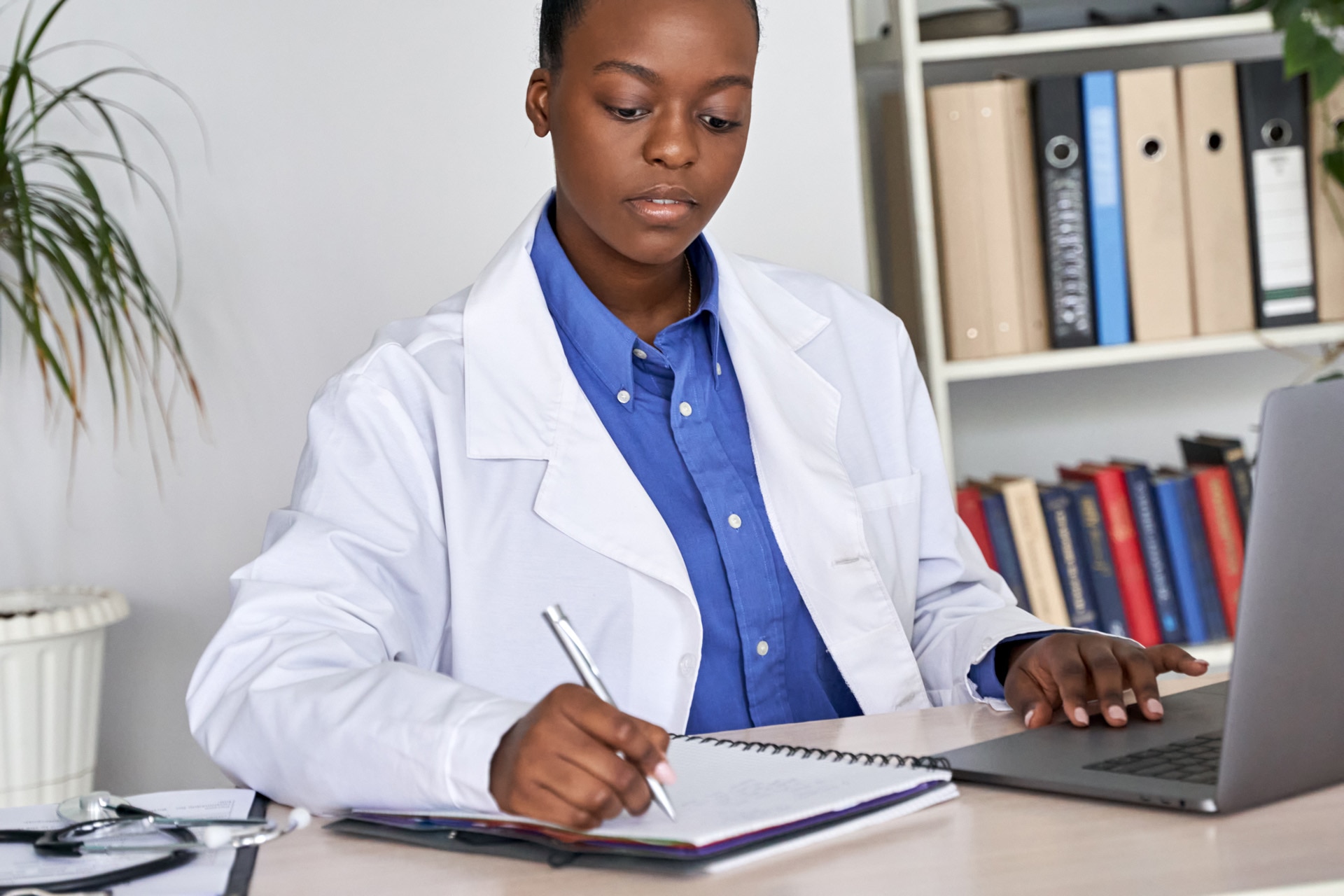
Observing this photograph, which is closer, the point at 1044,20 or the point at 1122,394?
the point at 1044,20

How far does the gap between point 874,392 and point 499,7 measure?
885 mm

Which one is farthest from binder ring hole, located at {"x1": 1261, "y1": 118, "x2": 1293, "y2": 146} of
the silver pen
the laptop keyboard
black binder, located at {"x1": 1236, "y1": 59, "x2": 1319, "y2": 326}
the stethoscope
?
the stethoscope

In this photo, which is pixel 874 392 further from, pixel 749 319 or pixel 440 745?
pixel 440 745

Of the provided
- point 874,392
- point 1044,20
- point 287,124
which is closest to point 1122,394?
point 1044,20

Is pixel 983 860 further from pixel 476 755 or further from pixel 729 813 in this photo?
pixel 476 755

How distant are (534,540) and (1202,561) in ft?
4.03

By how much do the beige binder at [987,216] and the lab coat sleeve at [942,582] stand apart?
0.53m

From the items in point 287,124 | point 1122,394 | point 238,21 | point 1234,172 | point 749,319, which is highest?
point 238,21

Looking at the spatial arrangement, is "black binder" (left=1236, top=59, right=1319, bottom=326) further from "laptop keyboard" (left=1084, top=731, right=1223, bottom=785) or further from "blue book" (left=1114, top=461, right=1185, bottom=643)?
"laptop keyboard" (left=1084, top=731, right=1223, bottom=785)

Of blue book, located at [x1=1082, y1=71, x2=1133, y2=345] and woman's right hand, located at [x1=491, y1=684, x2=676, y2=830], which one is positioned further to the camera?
blue book, located at [x1=1082, y1=71, x2=1133, y2=345]

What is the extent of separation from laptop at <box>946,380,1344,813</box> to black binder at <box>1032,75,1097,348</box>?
1.25m

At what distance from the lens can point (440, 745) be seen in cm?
79

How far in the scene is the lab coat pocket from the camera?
134 centimetres

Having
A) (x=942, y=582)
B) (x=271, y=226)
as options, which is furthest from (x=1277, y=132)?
(x=271, y=226)
